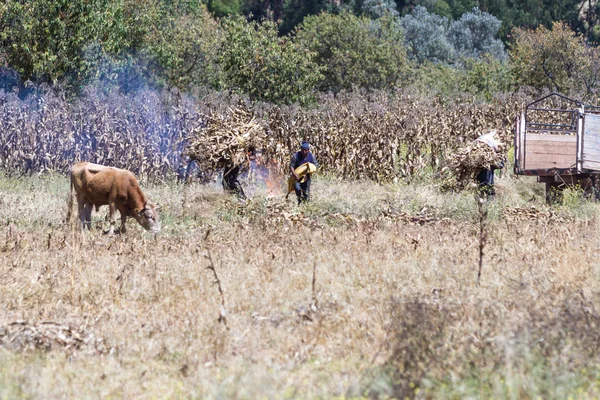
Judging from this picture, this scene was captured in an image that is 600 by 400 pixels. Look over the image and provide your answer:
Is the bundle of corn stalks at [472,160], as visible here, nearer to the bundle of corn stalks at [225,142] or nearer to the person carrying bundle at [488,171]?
the person carrying bundle at [488,171]

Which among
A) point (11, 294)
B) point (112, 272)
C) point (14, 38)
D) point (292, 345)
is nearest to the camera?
point (292, 345)

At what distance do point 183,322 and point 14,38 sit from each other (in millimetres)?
17799

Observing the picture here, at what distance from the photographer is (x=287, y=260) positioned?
33.8 feet

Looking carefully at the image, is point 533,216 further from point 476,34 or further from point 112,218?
point 476,34

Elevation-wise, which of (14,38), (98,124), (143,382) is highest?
(14,38)

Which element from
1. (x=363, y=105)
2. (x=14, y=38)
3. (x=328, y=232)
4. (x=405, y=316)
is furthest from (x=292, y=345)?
(x=14, y=38)

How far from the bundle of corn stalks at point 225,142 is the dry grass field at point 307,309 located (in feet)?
A: 7.42

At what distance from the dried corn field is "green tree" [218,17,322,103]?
5.15 metres

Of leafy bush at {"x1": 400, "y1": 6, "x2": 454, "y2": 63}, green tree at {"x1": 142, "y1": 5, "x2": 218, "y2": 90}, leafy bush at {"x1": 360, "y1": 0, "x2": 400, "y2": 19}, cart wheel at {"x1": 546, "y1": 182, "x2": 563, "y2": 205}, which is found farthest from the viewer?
leafy bush at {"x1": 360, "y1": 0, "x2": 400, "y2": 19}

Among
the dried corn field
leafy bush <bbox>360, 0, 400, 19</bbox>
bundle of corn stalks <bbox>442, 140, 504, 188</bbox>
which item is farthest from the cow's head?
leafy bush <bbox>360, 0, 400, 19</bbox>

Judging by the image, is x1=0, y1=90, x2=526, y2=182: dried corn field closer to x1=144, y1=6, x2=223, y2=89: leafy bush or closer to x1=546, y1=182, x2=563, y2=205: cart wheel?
x1=546, y1=182, x2=563, y2=205: cart wheel

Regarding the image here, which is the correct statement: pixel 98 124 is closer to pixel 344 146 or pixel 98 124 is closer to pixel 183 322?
pixel 344 146

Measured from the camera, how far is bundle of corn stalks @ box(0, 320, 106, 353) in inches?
280

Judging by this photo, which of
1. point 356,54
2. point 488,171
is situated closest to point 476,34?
point 356,54
